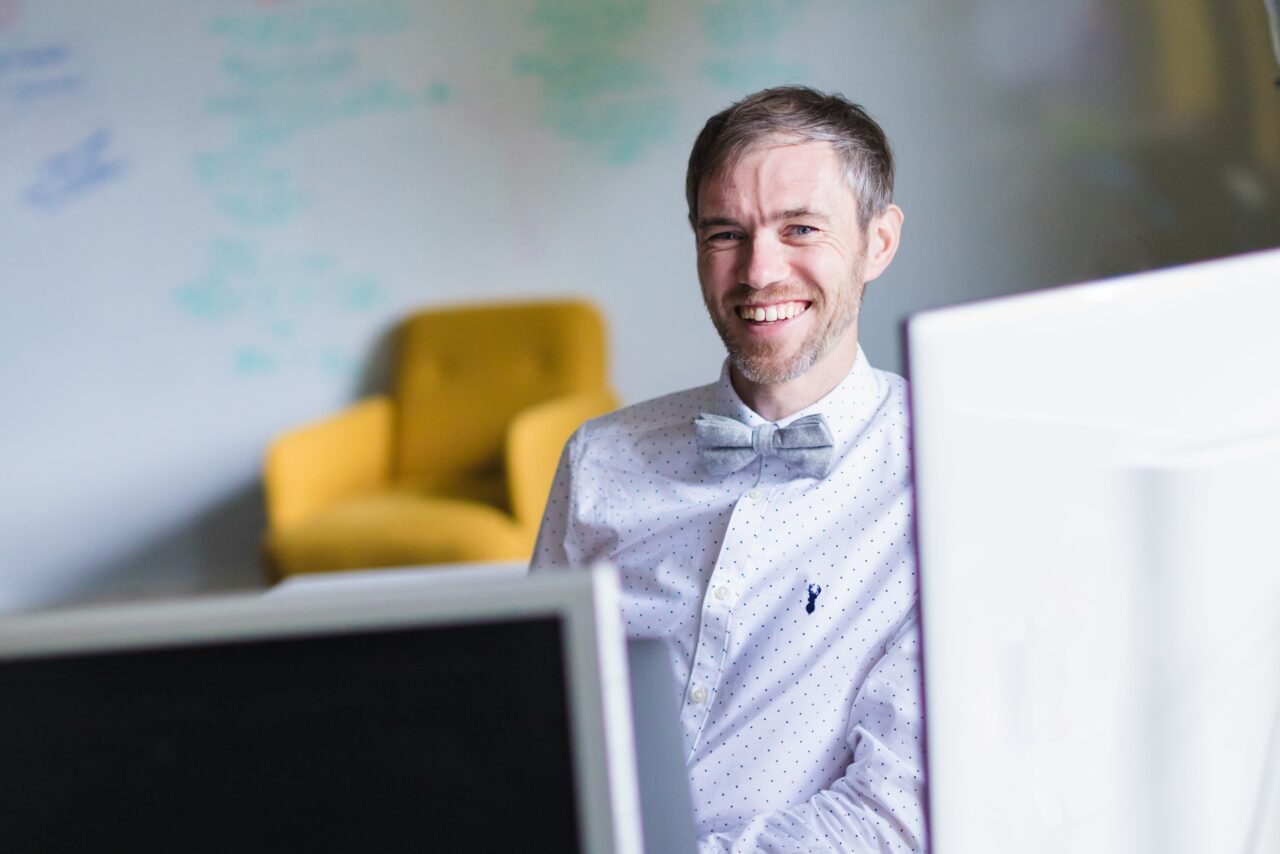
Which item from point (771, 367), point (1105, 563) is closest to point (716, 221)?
point (771, 367)

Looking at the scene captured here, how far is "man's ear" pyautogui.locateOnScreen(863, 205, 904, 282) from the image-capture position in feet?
5.00

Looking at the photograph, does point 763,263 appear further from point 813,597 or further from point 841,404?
point 813,597

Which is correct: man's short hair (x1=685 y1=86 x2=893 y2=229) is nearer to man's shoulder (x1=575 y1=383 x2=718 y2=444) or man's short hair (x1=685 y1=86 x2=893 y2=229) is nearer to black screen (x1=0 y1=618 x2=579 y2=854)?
man's shoulder (x1=575 y1=383 x2=718 y2=444)

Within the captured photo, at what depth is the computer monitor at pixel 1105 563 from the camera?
1.78 ft

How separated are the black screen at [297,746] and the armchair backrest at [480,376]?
3.04 meters

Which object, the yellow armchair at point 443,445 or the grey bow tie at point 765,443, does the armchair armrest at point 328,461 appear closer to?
the yellow armchair at point 443,445

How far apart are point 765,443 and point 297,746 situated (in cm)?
86

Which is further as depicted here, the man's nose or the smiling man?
the man's nose

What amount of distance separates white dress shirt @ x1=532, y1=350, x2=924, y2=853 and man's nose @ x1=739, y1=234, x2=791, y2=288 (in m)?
0.14

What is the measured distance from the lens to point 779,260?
142 centimetres

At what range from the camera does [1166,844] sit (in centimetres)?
58

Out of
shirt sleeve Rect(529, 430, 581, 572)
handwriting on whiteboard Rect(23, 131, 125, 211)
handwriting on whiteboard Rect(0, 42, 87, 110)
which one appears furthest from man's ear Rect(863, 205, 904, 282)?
handwriting on whiteboard Rect(0, 42, 87, 110)

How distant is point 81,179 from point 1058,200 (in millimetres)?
2866

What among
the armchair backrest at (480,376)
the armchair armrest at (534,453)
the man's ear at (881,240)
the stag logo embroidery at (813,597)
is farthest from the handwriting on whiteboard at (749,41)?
the stag logo embroidery at (813,597)
